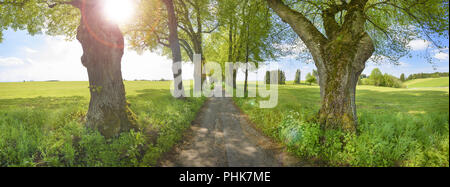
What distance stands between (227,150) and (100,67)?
18.8 feet

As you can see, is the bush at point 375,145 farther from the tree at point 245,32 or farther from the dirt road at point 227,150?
the tree at point 245,32

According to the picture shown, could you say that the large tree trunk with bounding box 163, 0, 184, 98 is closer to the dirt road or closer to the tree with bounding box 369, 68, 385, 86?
the dirt road

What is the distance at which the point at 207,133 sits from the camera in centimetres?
772

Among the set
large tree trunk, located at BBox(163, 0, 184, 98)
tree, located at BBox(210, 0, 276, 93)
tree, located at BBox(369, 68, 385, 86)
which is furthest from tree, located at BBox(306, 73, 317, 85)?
large tree trunk, located at BBox(163, 0, 184, 98)

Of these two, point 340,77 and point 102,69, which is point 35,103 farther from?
point 340,77

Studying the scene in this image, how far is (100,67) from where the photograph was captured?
6473 millimetres

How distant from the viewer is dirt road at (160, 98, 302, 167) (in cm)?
485

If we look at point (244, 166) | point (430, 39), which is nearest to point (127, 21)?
point (244, 166)

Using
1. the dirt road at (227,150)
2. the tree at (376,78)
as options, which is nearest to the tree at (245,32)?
the dirt road at (227,150)

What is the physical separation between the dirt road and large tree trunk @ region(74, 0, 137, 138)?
2.56m

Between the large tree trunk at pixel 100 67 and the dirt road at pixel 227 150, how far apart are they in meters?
2.56

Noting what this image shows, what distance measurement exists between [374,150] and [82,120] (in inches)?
415

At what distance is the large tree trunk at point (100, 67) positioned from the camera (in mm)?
6359

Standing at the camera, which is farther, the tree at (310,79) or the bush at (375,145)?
the tree at (310,79)
